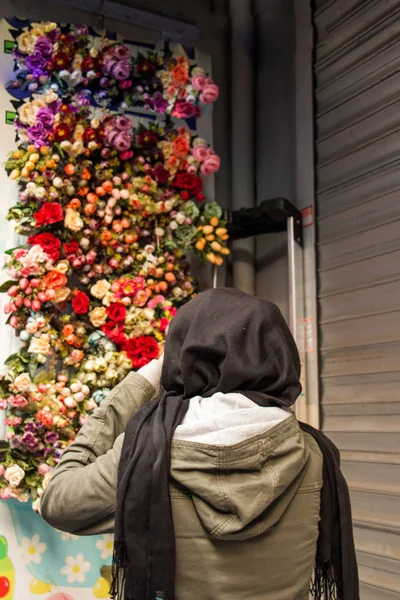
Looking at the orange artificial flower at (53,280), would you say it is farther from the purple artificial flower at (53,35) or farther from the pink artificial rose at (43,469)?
the purple artificial flower at (53,35)

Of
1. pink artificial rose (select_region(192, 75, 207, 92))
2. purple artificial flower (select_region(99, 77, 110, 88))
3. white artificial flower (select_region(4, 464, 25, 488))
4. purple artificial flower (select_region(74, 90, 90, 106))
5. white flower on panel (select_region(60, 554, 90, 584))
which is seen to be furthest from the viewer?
pink artificial rose (select_region(192, 75, 207, 92))

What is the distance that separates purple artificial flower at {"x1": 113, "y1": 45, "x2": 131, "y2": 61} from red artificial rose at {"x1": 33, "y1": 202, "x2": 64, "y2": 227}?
0.75 meters

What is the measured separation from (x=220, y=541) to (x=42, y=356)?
129cm

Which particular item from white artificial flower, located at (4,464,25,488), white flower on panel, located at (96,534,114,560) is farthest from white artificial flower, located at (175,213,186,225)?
white flower on panel, located at (96,534,114,560)

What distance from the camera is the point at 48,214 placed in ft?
8.00

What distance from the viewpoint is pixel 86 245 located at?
2.53 m

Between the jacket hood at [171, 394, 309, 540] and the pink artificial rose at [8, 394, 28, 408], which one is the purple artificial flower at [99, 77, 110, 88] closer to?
the pink artificial rose at [8, 394, 28, 408]

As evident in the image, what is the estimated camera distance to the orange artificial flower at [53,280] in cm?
238

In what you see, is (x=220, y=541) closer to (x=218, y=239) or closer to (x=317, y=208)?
(x=218, y=239)

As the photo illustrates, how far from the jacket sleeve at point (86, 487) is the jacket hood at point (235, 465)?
5.6 inches

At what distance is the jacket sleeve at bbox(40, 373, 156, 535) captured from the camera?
4.21 feet

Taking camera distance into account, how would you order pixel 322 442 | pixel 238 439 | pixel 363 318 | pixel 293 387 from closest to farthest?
pixel 238 439
pixel 293 387
pixel 322 442
pixel 363 318

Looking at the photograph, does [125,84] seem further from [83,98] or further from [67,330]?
[67,330]

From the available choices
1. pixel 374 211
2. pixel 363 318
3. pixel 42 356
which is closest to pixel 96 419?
pixel 42 356
